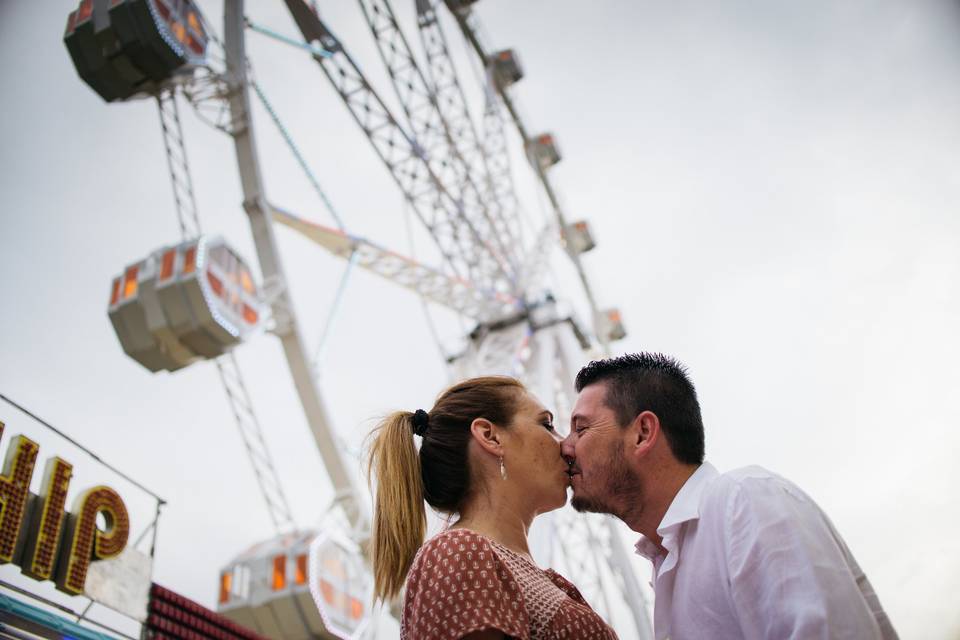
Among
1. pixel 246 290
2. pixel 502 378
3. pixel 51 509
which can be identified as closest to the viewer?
pixel 502 378

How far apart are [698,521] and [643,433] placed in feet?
1.08

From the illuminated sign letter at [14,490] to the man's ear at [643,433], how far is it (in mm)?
7745

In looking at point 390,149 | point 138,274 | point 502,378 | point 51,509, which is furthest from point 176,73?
point 502,378

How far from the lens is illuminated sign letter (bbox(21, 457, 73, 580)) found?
822 centimetres

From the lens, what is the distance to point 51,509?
8.51 metres

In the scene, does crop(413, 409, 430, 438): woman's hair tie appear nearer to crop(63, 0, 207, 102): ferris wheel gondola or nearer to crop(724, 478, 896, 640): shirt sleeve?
crop(724, 478, 896, 640): shirt sleeve

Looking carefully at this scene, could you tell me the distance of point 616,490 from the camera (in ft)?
7.59

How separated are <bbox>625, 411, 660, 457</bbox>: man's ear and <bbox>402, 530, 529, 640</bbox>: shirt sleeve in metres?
0.58

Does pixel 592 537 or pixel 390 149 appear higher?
pixel 390 149

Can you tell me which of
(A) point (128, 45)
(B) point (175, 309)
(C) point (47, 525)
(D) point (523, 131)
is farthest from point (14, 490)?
(D) point (523, 131)

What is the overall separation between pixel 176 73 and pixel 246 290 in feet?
9.60

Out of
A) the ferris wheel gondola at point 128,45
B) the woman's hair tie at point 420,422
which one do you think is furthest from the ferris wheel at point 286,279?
the woman's hair tie at point 420,422

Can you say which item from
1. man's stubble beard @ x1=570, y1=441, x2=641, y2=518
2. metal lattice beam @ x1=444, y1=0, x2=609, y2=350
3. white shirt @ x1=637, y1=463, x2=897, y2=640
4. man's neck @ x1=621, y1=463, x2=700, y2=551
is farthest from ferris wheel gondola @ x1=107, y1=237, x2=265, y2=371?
metal lattice beam @ x1=444, y1=0, x2=609, y2=350

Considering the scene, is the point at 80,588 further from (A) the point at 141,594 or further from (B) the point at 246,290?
(B) the point at 246,290
